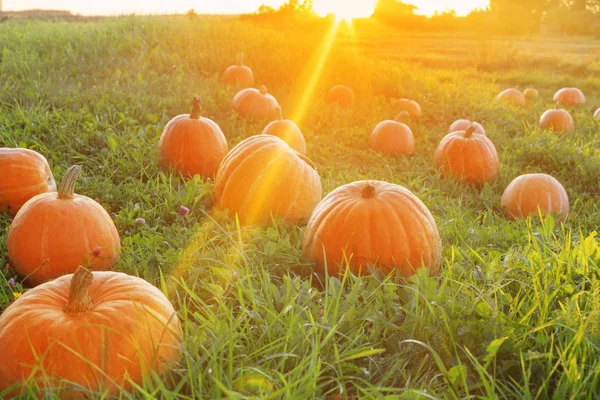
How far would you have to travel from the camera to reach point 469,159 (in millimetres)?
5492

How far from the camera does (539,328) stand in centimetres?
190

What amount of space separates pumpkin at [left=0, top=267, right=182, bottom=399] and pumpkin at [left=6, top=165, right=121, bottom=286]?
2.66 feet

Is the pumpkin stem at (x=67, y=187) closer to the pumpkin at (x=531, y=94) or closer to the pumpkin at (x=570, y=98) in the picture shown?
the pumpkin at (x=570, y=98)

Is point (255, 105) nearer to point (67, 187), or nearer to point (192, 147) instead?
point (192, 147)

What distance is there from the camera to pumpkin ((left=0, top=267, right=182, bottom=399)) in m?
1.80

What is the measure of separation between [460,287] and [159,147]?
3.31 meters

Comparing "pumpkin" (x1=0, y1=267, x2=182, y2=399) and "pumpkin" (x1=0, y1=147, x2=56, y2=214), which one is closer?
"pumpkin" (x1=0, y1=267, x2=182, y2=399)

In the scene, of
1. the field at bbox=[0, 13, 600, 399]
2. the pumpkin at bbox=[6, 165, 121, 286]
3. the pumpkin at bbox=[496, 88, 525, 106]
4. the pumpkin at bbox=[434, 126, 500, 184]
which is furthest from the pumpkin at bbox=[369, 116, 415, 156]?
the pumpkin at bbox=[496, 88, 525, 106]

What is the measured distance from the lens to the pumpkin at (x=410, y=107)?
8.30m

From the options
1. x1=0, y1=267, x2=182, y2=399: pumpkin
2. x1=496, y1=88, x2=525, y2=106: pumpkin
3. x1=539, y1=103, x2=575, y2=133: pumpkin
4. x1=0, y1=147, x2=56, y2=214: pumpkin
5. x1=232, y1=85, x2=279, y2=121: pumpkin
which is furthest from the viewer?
x1=496, y1=88, x2=525, y2=106: pumpkin

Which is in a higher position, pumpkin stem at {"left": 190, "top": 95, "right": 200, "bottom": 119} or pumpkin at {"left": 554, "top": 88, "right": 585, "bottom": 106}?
pumpkin stem at {"left": 190, "top": 95, "right": 200, "bottom": 119}

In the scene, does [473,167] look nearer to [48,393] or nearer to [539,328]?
[539,328]

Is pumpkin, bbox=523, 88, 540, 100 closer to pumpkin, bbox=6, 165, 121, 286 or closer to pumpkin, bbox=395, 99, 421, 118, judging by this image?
pumpkin, bbox=395, 99, 421, 118

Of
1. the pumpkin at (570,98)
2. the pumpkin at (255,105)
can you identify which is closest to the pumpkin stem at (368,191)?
the pumpkin at (255,105)
